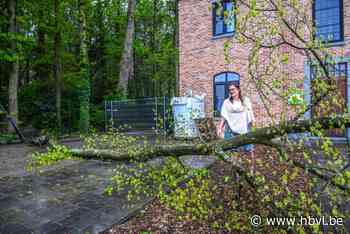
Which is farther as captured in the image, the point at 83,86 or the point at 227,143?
the point at 83,86

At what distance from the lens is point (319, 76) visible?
2340 millimetres

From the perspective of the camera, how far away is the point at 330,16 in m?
9.98

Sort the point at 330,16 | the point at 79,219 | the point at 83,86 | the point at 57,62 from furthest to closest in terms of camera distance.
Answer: the point at 57,62
the point at 83,86
the point at 330,16
the point at 79,219

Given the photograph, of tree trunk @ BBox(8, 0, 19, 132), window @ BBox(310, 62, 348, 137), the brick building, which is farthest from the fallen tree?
tree trunk @ BBox(8, 0, 19, 132)

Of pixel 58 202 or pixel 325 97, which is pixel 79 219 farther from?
pixel 325 97

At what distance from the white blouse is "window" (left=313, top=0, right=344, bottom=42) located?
7.33 meters

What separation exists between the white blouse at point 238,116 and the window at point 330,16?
733 centimetres

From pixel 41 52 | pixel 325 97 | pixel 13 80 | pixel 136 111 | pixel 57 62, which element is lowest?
pixel 136 111

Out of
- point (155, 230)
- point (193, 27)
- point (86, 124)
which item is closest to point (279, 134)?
point (155, 230)

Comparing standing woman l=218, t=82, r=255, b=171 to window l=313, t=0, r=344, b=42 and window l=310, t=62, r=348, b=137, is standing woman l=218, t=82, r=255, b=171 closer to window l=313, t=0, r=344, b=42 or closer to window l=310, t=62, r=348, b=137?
window l=310, t=62, r=348, b=137

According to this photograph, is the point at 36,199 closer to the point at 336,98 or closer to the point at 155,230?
the point at 155,230

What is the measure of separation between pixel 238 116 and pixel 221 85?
7712 millimetres

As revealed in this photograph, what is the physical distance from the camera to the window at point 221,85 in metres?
11.6

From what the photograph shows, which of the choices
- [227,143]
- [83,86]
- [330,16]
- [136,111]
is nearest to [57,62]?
[83,86]
